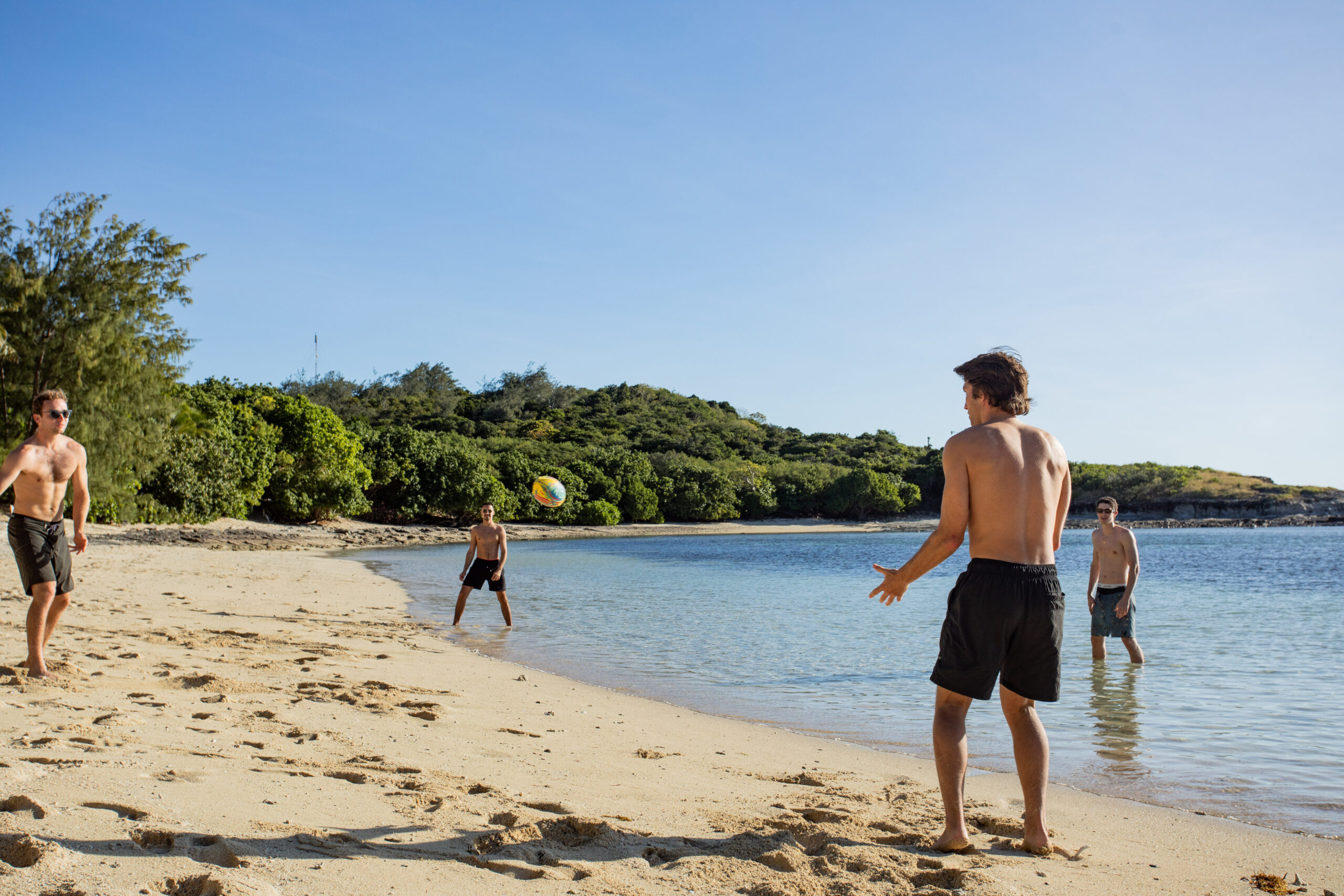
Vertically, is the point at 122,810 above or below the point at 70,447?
below

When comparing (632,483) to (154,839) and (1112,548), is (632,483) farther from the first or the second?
(154,839)

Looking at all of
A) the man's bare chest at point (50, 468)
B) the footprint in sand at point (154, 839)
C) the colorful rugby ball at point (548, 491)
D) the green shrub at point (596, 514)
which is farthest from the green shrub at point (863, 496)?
the footprint in sand at point (154, 839)

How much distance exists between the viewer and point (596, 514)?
6169cm

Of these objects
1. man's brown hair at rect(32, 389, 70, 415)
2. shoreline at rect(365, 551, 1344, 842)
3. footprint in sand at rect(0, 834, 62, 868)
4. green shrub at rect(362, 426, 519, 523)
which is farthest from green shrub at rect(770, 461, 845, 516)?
footprint in sand at rect(0, 834, 62, 868)

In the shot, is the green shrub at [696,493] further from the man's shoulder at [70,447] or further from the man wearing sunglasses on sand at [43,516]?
the man wearing sunglasses on sand at [43,516]

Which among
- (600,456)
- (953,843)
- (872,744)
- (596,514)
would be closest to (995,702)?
(872,744)

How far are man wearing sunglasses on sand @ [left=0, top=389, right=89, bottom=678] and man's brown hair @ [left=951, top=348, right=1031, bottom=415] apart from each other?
5.36m

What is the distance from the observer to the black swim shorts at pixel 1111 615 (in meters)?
8.81

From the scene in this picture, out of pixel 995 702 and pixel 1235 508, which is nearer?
pixel 995 702

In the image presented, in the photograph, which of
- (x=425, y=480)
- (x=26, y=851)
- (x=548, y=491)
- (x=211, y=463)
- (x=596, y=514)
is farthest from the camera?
(x=596, y=514)

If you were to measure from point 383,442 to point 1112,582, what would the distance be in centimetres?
4839

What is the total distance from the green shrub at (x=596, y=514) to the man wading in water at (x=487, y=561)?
4956 centimetres

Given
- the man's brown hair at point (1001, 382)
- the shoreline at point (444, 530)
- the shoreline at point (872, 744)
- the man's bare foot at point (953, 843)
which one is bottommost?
the shoreline at point (444, 530)

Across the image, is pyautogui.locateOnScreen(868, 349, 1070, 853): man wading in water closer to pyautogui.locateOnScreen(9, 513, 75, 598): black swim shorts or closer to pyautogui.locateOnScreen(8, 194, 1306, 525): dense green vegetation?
pyautogui.locateOnScreen(9, 513, 75, 598): black swim shorts
